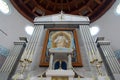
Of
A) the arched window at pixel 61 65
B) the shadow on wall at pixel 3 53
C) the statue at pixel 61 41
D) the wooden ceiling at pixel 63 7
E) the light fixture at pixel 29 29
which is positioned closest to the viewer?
the arched window at pixel 61 65

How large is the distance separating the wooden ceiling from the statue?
293 inches

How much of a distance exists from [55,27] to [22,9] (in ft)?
18.2

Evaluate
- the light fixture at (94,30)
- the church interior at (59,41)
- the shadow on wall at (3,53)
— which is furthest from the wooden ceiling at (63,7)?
the shadow on wall at (3,53)

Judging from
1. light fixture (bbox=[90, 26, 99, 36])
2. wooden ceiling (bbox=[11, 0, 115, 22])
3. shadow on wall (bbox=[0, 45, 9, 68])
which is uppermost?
wooden ceiling (bbox=[11, 0, 115, 22])

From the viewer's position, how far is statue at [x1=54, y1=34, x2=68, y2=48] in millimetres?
7043

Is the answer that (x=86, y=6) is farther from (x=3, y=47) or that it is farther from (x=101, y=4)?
(x=3, y=47)

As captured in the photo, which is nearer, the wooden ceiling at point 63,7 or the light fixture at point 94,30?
the light fixture at point 94,30

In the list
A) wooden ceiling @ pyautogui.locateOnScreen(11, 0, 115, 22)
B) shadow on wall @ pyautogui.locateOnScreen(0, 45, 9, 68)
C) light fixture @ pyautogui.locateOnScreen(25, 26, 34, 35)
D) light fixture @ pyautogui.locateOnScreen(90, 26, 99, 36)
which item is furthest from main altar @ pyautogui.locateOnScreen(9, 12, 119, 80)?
wooden ceiling @ pyautogui.locateOnScreen(11, 0, 115, 22)

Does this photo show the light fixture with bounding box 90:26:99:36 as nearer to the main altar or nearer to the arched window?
the main altar

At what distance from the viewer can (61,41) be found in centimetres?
712

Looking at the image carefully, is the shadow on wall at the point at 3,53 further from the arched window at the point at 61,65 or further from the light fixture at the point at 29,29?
the arched window at the point at 61,65

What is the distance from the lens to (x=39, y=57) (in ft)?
24.8

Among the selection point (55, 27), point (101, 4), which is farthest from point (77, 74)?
point (101, 4)

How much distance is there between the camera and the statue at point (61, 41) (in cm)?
704
